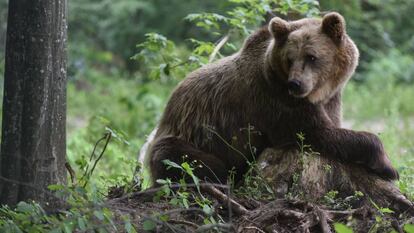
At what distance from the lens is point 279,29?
5992 millimetres

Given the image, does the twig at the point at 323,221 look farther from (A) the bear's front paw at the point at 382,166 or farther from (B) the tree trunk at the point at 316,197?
(A) the bear's front paw at the point at 382,166

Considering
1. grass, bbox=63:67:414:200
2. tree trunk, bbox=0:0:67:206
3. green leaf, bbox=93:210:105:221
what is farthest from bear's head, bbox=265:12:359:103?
grass, bbox=63:67:414:200

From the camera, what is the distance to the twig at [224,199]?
4.95 m

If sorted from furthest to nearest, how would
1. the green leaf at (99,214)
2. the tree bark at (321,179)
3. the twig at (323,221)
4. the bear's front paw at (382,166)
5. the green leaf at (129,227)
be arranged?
1. the bear's front paw at (382,166)
2. the tree bark at (321,179)
3. the twig at (323,221)
4. the green leaf at (129,227)
5. the green leaf at (99,214)

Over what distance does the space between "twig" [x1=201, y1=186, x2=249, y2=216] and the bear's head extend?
1.20 metres

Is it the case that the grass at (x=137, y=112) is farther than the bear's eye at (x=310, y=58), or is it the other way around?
the grass at (x=137, y=112)

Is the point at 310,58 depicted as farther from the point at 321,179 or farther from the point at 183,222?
the point at 183,222

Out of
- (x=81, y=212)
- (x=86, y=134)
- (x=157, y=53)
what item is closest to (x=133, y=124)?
(x=86, y=134)

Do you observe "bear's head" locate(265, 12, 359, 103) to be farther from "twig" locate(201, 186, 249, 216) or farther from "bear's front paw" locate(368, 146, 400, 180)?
"twig" locate(201, 186, 249, 216)

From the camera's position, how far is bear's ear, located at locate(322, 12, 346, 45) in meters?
5.89

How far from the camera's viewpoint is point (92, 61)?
2264cm

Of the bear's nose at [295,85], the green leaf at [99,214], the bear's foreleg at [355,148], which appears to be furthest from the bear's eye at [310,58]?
the green leaf at [99,214]

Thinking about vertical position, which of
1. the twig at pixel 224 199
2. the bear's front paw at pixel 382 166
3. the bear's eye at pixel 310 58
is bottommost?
the bear's front paw at pixel 382 166

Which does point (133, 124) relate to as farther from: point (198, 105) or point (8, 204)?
point (8, 204)
